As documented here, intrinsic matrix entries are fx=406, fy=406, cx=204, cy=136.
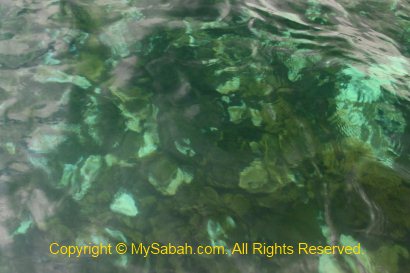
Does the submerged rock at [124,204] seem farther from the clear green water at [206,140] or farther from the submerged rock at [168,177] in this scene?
the submerged rock at [168,177]

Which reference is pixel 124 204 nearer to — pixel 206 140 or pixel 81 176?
pixel 81 176

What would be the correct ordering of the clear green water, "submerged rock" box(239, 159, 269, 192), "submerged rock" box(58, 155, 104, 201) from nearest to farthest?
the clear green water < "submerged rock" box(239, 159, 269, 192) < "submerged rock" box(58, 155, 104, 201)

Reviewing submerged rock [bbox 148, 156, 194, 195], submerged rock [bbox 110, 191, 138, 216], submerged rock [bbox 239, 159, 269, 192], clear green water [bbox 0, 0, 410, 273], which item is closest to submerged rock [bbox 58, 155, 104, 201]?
clear green water [bbox 0, 0, 410, 273]

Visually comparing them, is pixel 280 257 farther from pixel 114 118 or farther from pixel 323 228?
pixel 114 118

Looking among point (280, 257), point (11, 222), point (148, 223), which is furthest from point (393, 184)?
point (11, 222)

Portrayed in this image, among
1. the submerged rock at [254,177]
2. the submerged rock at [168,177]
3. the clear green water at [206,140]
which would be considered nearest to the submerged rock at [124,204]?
the clear green water at [206,140]

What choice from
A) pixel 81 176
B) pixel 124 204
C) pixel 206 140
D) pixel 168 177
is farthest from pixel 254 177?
pixel 81 176

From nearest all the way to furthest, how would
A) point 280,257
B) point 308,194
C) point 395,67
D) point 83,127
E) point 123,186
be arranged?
point 280,257 < point 308,194 < point 123,186 < point 83,127 < point 395,67

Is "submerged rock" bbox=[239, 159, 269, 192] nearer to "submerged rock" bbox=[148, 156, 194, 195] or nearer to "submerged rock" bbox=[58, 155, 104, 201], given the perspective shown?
"submerged rock" bbox=[148, 156, 194, 195]
